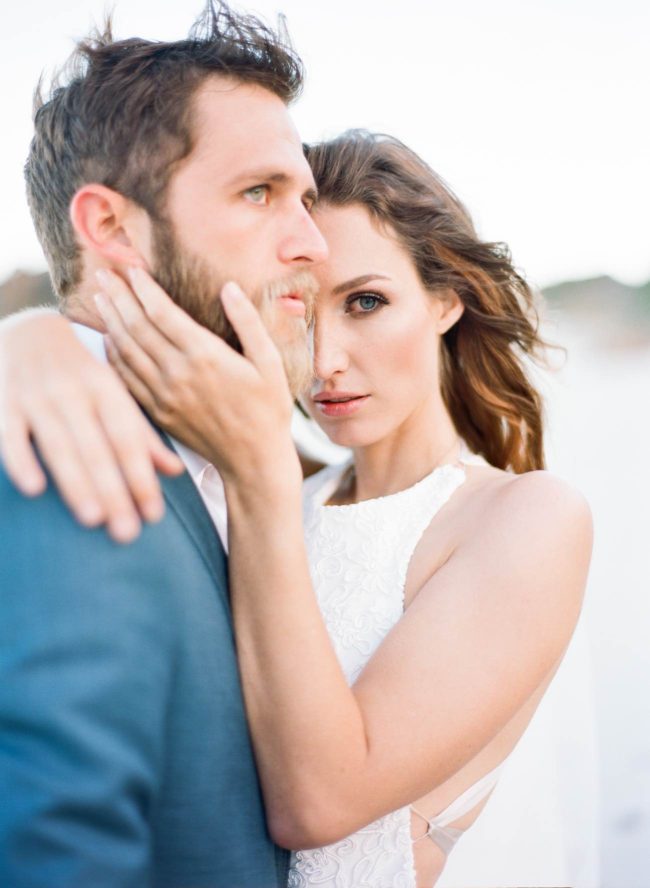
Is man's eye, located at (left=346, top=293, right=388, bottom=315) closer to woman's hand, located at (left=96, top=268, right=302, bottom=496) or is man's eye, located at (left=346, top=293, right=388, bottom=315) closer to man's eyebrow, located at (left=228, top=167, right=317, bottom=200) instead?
man's eyebrow, located at (left=228, top=167, right=317, bottom=200)

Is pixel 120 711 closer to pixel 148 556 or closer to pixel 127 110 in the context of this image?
pixel 148 556

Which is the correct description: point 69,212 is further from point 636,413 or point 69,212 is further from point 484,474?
point 636,413

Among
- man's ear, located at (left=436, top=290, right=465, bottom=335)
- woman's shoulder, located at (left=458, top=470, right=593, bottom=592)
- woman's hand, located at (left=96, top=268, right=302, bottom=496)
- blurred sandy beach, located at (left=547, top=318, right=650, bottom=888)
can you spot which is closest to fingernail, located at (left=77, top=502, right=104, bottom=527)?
woman's hand, located at (left=96, top=268, right=302, bottom=496)

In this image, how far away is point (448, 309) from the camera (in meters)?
2.58

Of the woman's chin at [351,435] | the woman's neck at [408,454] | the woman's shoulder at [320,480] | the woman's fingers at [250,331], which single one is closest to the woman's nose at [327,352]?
the woman's chin at [351,435]

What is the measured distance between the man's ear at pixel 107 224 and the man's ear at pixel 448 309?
1076mm

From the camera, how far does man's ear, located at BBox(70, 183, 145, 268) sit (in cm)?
169

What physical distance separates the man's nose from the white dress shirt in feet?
1.37

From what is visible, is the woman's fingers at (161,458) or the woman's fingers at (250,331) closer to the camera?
the woman's fingers at (161,458)

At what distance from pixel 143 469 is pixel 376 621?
0.92 m

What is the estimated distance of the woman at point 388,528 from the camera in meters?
1.45

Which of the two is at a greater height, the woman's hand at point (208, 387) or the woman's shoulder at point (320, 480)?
the woman's hand at point (208, 387)

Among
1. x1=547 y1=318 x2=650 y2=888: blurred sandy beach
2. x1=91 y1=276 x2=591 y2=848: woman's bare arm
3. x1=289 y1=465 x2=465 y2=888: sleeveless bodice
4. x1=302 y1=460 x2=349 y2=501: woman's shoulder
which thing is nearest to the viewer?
x1=91 y1=276 x2=591 y2=848: woman's bare arm

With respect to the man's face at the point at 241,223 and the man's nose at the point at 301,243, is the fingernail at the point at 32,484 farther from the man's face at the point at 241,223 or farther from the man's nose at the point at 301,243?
the man's nose at the point at 301,243
